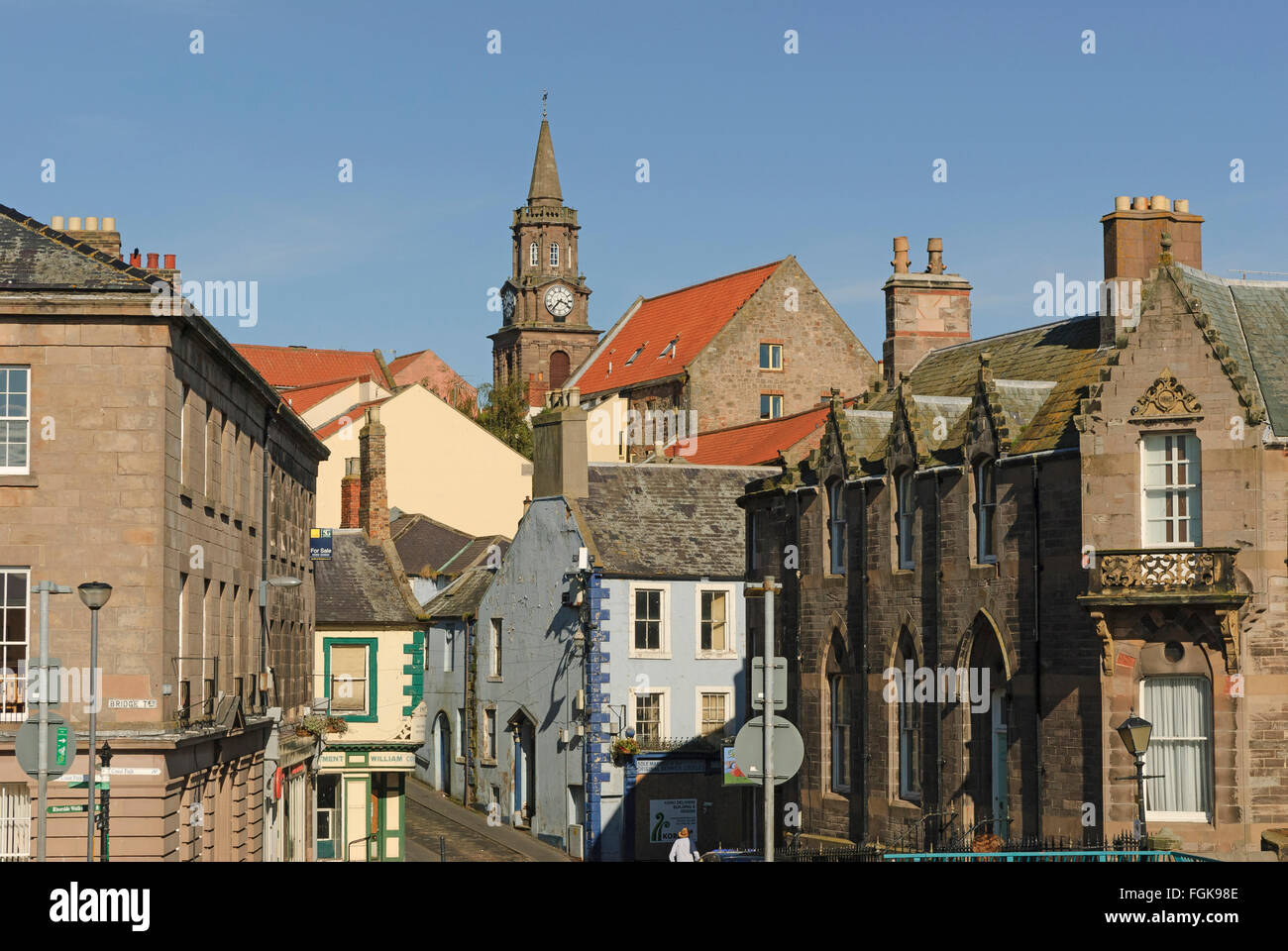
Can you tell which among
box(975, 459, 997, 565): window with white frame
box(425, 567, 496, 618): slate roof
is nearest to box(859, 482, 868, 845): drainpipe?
box(975, 459, 997, 565): window with white frame

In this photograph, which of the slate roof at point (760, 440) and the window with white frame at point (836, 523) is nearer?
the window with white frame at point (836, 523)

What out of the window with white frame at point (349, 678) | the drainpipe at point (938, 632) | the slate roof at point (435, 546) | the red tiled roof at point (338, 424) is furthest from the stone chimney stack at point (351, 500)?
the drainpipe at point (938, 632)

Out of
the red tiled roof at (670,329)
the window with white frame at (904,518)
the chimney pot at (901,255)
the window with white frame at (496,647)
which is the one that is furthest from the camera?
the red tiled roof at (670,329)

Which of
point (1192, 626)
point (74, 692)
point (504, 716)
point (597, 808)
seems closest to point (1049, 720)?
point (1192, 626)

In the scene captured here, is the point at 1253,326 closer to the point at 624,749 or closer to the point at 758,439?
the point at 624,749

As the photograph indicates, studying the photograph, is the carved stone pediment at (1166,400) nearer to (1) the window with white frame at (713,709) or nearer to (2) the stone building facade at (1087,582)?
(2) the stone building facade at (1087,582)

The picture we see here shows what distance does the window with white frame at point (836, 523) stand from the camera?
140ft

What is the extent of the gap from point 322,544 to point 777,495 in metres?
14.8

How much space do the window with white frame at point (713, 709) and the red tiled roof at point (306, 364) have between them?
71086mm

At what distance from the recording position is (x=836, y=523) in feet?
141

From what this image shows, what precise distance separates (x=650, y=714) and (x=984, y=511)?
75.3ft

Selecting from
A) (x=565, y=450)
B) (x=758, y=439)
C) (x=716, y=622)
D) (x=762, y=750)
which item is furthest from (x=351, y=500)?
(x=762, y=750)

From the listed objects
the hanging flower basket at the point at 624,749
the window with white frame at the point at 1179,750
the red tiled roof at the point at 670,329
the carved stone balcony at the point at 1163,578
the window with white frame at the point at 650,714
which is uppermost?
the red tiled roof at the point at 670,329
